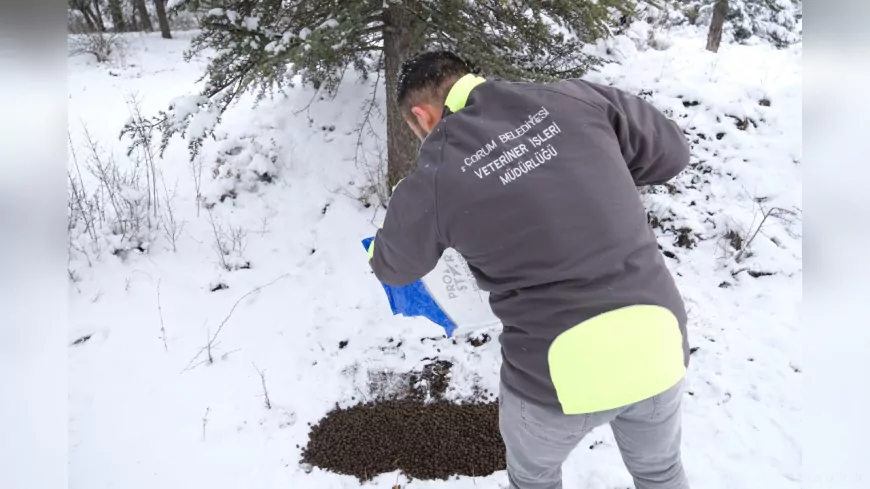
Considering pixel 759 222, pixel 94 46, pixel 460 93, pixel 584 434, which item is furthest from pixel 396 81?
pixel 94 46

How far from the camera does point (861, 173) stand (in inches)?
42.1

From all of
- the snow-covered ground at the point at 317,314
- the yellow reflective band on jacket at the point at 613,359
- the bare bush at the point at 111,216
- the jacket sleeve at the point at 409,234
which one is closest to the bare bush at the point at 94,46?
the snow-covered ground at the point at 317,314

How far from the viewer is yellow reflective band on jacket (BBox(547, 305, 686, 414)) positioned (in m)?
1.38

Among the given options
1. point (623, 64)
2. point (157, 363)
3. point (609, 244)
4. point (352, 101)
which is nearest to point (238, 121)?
point (352, 101)

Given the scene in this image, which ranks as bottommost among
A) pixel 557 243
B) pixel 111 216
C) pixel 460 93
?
pixel 111 216

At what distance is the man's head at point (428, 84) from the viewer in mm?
1678

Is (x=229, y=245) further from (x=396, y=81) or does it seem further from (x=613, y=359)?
(x=613, y=359)

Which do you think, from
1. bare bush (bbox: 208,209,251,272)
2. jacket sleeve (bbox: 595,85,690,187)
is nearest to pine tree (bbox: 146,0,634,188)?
bare bush (bbox: 208,209,251,272)

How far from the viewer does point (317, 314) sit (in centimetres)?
388

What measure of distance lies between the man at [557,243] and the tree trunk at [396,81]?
94.3 inches

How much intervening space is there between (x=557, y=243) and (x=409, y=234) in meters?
0.46

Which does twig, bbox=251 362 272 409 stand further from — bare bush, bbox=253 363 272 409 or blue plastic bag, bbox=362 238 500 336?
blue plastic bag, bbox=362 238 500 336

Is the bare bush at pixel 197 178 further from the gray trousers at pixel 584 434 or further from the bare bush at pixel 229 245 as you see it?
the gray trousers at pixel 584 434

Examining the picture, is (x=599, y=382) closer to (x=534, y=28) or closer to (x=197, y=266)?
(x=534, y=28)
